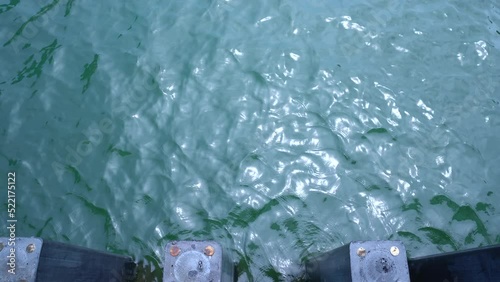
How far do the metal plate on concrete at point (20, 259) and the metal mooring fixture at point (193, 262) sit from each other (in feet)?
4.14

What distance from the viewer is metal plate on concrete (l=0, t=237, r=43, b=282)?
173 inches

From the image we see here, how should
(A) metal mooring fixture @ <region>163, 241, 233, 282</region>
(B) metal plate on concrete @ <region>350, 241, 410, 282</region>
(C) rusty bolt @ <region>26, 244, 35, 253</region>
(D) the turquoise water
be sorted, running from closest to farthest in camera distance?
(B) metal plate on concrete @ <region>350, 241, 410, 282</region>
(C) rusty bolt @ <region>26, 244, 35, 253</region>
(A) metal mooring fixture @ <region>163, 241, 233, 282</region>
(D) the turquoise water

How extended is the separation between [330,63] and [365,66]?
0.60 metres

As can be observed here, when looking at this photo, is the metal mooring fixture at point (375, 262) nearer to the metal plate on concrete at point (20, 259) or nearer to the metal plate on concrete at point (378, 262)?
the metal plate on concrete at point (378, 262)

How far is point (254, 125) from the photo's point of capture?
741cm

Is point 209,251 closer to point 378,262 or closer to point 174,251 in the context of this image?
point 174,251

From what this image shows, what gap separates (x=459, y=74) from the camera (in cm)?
773

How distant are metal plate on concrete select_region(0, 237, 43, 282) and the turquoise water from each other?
7.08 ft

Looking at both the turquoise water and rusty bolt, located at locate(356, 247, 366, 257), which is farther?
the turquoise water

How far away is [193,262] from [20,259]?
169cm

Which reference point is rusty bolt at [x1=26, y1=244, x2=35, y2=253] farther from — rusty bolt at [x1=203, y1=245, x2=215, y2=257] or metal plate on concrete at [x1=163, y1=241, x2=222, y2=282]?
rusty bolt at [x1=203, y1=245, x2=215, y2=257]

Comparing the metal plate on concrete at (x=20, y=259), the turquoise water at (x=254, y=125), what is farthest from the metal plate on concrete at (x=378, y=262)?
the metal plate on concrete at (x=20, y=259)

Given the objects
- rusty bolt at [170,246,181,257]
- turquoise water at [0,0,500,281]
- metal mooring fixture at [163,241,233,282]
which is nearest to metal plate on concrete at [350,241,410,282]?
metal mooring fixture at [163,241,233,282]

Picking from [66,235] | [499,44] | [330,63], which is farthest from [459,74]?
[66,235]
